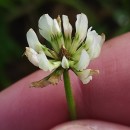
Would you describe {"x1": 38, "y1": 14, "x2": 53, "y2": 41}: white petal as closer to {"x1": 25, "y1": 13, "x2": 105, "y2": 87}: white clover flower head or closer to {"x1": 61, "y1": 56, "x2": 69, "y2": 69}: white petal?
{"x1": 25, "y1": 13, "x2": 105, "y2": 87}: white clover flower head

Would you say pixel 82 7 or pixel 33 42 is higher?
pixel 82 7

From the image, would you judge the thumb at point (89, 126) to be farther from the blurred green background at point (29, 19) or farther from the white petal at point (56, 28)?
the blurred green background at point (29, 19)

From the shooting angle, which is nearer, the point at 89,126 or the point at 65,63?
the point at 65,63

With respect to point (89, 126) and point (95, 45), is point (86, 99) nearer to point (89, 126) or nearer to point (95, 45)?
point (89, 126)

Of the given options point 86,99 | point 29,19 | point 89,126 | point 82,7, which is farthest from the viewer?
point 29,19

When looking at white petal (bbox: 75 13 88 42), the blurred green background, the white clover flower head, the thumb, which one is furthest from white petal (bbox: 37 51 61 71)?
the blurred green background

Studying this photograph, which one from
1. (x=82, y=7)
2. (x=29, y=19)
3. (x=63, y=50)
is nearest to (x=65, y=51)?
(x=63, y=50)

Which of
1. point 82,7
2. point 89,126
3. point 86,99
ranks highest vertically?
point 82,7

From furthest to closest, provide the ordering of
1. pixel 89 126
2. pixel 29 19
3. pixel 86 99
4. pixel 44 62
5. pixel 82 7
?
1. pixel 29 19
2. pixel 82 7
3. pixel 86 99
4. pixel 89 126
5. pixel 44 62
